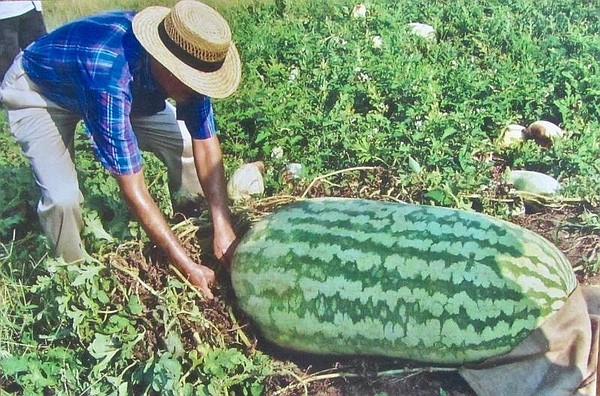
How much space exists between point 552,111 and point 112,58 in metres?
1.72

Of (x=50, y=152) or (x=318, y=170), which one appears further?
(x=318, y=170)

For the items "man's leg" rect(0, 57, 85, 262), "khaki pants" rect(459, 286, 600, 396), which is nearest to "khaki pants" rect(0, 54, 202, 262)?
"man's leg" rect(0, 57, 85, 262)

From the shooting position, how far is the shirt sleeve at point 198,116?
2469 millimetres

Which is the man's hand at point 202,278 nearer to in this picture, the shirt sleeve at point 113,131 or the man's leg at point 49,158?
the shirt sleeve at point 113,131

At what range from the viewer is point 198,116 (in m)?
2.50

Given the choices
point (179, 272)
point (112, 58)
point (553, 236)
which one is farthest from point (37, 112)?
point (553, 236)

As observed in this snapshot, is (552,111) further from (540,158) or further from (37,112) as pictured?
(37,112)

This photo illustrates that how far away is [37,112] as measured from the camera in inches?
103

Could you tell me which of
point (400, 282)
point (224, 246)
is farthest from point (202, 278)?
point (400, 282)

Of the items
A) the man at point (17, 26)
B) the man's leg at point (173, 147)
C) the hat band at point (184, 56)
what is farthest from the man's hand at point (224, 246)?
the man at point (17, 26)

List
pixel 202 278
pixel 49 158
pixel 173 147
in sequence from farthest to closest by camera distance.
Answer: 1. pixel 173 147
2. pixel 49 158
3. pixel 202 278

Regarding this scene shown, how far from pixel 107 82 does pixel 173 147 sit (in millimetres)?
664

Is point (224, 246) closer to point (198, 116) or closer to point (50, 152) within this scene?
point (198, 116)

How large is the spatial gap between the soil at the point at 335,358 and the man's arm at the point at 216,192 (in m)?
0.09
